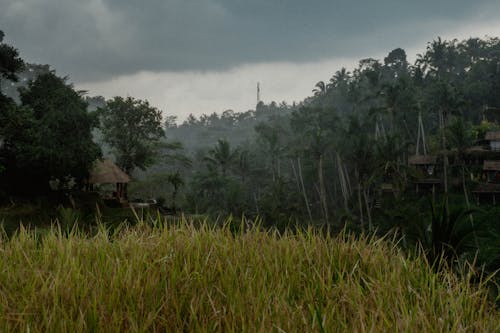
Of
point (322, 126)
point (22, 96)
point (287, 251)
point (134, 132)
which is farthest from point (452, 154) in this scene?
point (287, 251)

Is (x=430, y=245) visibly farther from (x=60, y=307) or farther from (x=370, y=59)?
(x=370, y=59)

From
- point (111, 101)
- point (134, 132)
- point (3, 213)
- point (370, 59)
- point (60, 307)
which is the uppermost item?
point (370, 59)

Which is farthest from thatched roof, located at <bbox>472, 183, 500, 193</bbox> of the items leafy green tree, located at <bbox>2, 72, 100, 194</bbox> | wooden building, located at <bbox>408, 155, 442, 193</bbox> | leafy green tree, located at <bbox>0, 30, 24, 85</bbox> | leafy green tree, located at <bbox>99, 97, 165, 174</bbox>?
leafy green tree, located at <bbox>0, 30, 24, 85</bbox>

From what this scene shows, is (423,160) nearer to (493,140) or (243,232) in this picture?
(493,140)

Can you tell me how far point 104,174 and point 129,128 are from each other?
26.8 feet

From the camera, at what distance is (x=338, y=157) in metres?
48.3

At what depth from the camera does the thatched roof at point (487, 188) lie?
38.6 m

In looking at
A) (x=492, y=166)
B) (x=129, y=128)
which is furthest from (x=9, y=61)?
(x=492, y=166)

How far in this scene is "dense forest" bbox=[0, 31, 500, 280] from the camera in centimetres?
2023

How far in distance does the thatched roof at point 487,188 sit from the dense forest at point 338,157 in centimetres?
8

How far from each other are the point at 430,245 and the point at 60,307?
5.41 m

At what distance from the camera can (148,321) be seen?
11.9ft

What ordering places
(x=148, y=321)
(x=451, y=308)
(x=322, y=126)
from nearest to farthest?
(x=148, y=321) → (x=451, y=308) → (x=322, y=126)

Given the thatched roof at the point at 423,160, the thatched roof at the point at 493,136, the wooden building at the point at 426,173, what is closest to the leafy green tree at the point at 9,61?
the wooden building at the point at 426,173
